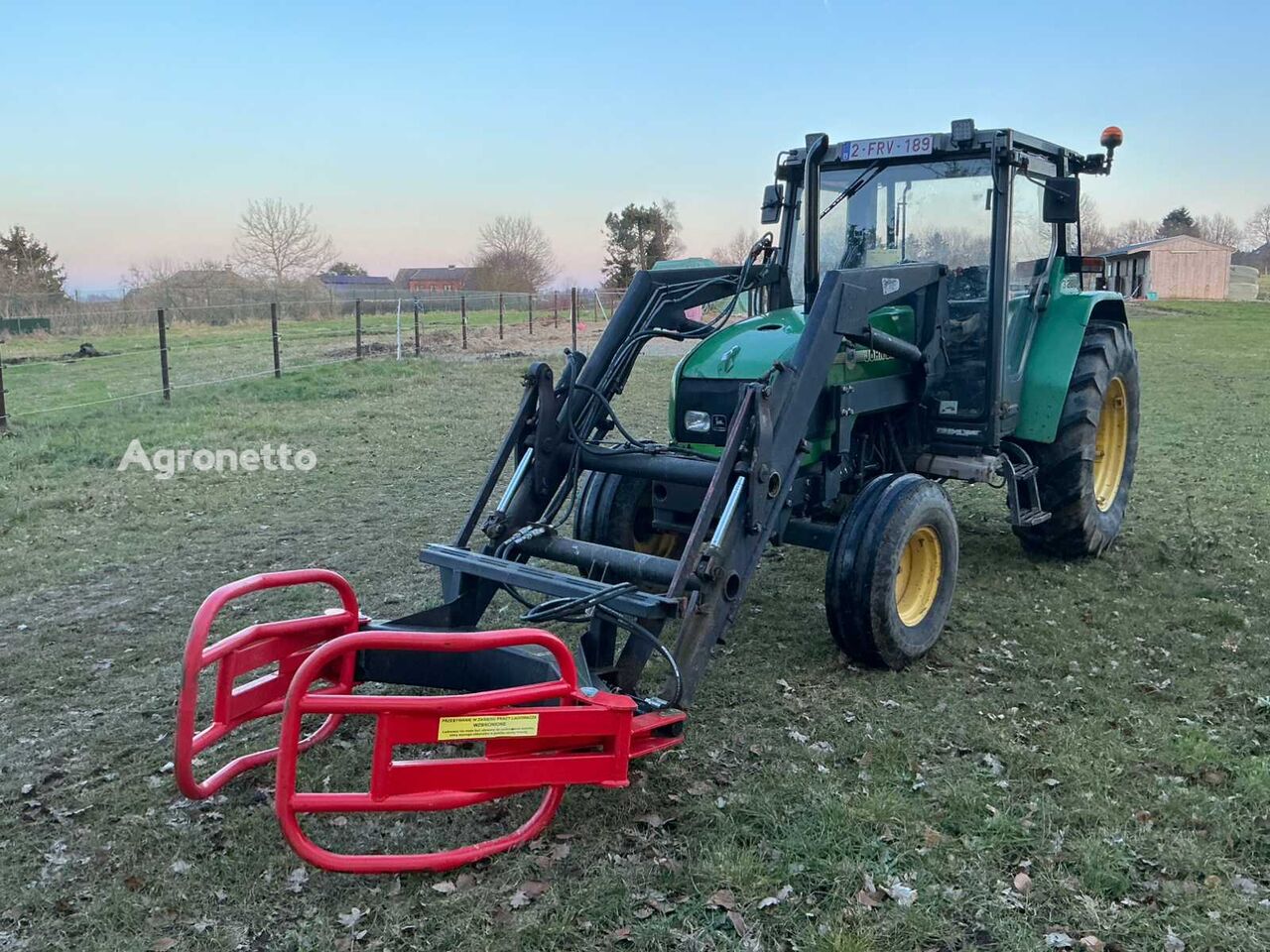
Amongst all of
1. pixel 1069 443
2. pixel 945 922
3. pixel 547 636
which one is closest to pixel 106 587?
pixel 547 636

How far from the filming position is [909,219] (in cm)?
583

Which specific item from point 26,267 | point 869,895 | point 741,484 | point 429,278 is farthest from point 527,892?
A: point 429,278

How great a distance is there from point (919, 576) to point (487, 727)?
8.70 feet

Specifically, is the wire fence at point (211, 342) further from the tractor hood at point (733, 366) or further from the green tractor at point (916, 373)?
the tractor hood at point (733, 366)

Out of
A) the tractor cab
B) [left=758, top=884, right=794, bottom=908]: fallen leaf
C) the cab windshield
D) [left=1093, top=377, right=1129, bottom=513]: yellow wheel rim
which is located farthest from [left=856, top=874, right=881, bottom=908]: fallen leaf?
[left=1093, top=377, right=1129, bottom=513]: yellow wheel rim

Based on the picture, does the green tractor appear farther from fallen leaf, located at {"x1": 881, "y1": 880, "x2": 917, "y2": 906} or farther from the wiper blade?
fallen leaf, located at {"x1": 881, "y1": 880, "x2": 917, "y2": 906}

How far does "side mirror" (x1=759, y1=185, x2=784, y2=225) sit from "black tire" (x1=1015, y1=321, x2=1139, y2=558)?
2064 mm

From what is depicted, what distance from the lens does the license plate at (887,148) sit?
18.4 ft

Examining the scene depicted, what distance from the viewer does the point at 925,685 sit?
4656mm

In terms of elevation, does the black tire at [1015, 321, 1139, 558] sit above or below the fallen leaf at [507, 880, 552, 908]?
above

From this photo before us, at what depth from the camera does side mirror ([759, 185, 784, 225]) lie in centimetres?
611

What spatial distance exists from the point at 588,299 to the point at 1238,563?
25.4 meters

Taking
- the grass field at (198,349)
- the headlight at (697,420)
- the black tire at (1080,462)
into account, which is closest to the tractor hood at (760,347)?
the headlight at (697,420)

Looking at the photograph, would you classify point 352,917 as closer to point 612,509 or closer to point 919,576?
point 612,509
